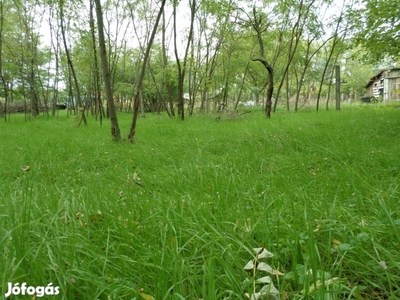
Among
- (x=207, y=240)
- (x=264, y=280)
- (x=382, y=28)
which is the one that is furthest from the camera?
(x=382, y=28)

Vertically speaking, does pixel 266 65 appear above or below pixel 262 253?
above

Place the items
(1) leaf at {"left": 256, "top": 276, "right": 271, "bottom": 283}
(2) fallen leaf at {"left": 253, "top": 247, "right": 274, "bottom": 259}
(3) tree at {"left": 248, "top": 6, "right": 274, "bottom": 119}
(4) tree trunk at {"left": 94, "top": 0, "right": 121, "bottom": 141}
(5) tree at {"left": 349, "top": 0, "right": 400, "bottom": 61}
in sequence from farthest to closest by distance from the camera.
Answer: (3) tree at {"left": 248, "top": 6, "right": 274, "bottom": 119} < (4) tree trunk at {"left": 94, "top": 0, "right": 121, "bottom": 141} < (5) tree at {"left": 349, "top": 0, "right": 400, "bottom": 61} < (2) fallen leaf at {"left": 253, "top": 247, "right": 274, "bottom": 259} < (1) leaf at {"left": 256, "top": 276, "right": 271, "bottom": 283}

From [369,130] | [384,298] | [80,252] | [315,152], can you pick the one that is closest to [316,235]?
[384,298]

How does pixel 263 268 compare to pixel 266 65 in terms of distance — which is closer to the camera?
pixel 263 268

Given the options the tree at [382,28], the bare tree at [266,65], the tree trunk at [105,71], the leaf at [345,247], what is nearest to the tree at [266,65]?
the bare tree at [266,65]

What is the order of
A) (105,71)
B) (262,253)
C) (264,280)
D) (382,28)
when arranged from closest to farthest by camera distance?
(264,280) → (262,253) → (382,28) → (105,71)

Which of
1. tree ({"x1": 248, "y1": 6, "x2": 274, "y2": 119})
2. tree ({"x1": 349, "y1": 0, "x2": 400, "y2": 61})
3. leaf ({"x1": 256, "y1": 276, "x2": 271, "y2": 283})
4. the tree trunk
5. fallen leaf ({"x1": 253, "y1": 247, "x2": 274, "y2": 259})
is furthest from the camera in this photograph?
tree ({"x1": 248, "y1": 6, "x2": 274, "y2": 119})

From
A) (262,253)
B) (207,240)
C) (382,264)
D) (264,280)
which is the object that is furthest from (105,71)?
(382,264)

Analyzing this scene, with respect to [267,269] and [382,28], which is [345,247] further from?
[382,28]

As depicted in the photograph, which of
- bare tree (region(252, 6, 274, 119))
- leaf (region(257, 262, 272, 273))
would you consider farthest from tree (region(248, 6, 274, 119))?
leaf (region(257, 262, 272, 273))

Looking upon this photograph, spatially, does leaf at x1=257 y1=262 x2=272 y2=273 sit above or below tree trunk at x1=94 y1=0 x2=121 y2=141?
below

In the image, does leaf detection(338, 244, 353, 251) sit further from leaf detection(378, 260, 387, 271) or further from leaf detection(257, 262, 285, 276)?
leaf detection(257, 262, 285, 276)

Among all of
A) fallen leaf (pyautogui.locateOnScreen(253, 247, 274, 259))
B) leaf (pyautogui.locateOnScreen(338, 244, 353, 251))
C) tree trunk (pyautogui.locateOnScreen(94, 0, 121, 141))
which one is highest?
tree trunk (pyautogui.locateOnScreen(94, 0, 121, 141))

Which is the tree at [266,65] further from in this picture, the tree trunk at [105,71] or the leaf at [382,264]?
the leaf at [382,264]
